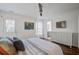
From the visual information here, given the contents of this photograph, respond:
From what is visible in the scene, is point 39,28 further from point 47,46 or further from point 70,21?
point 70,21

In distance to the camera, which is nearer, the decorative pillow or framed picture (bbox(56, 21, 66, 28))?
the decorative pillow

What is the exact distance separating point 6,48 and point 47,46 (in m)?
0.68

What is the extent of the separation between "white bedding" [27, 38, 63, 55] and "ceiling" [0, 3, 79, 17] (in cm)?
45

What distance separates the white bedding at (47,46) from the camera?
158cm

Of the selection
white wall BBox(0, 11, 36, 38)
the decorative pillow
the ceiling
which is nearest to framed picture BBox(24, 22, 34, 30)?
white wall BBox(0, 11, 36, 38)

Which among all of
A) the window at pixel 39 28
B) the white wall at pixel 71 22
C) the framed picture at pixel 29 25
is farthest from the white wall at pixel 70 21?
the framed picture at pixel 29 25

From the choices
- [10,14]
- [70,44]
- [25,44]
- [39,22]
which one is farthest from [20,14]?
[70,44]

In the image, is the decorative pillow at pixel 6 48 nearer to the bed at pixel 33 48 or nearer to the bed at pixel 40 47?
the bed at pixel 33 48

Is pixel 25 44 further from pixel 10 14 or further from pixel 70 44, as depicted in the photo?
pixel 70 44

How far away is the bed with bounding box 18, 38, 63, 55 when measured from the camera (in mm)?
1587

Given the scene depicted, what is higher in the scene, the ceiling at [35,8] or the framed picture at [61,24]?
the ceiling at [35,8]

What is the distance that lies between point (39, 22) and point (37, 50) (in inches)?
19.1

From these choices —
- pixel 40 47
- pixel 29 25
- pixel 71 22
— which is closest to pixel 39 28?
pixel 29 25

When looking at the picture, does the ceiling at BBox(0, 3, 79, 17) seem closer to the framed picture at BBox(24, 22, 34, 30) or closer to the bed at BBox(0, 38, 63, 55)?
the framed picture at BBox(24, 22, 34, 30)
